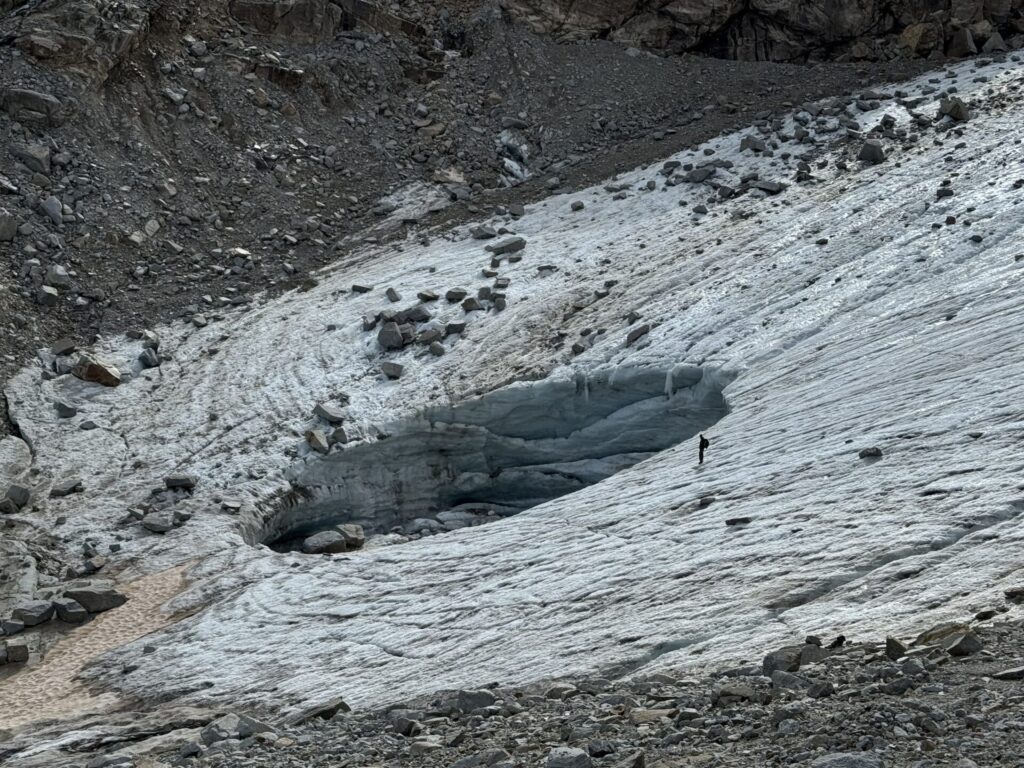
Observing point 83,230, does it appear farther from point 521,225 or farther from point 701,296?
point 701,296

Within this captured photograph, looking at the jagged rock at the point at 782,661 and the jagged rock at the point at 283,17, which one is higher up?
the jagged rock at the point at 283,17

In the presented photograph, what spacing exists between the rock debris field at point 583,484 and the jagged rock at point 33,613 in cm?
3

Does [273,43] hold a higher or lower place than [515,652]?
higher

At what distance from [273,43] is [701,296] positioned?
11.0 metres

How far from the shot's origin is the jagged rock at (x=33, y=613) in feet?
48.6

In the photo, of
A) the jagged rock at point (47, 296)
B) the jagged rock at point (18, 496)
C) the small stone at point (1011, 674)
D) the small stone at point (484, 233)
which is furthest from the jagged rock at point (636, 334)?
the small stone at point (1011, 674)

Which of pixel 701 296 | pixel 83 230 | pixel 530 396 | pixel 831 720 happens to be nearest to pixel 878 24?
pixel 701 296

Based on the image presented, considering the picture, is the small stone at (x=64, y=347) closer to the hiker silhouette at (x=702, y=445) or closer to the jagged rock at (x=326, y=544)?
the jagged rock at (x=326, y=544)

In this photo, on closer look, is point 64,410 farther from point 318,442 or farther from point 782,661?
point 782,661

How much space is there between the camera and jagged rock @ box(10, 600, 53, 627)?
583 inches

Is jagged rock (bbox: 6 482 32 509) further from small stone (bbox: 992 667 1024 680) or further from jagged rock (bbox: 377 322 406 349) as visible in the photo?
small stone (bbox: 992 667 1024 680)

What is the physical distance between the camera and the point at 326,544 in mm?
16250

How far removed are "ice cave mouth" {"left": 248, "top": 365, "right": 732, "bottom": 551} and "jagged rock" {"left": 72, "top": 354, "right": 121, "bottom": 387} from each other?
3.49 m

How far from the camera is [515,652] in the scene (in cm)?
1127
